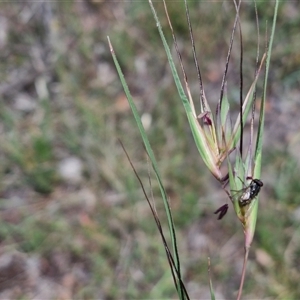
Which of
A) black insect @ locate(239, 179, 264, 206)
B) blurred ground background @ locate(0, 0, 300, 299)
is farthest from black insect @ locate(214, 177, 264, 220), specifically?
blurred ground background @ locate(0, 0, 300, 299)

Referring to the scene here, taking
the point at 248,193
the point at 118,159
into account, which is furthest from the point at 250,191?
the point at 118,159

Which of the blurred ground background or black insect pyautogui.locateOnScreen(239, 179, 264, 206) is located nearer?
black insect pyautogui.locateOnScreen(239, 179, 264, 206)

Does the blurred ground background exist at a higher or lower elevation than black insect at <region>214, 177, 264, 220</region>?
higher

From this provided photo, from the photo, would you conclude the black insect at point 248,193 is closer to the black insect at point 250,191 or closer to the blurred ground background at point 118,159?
the black insect at point 250,191

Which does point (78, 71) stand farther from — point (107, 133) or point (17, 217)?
point (17, 217)

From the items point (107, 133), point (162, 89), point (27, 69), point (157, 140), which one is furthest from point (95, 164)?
point (27, 69)

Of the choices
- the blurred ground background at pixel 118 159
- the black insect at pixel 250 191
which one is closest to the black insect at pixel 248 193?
the black insect at pixel 250 191

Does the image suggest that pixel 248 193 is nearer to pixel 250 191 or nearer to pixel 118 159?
pixel 250 191

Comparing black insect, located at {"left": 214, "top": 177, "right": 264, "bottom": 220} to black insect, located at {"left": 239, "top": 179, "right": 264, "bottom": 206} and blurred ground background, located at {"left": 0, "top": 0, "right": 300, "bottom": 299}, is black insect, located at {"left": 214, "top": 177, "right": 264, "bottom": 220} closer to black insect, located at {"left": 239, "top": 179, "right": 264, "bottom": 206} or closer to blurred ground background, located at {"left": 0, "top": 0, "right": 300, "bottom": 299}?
black insect, located at {"left": 239, "top": 179, "right": 264, "bottom": 206}
